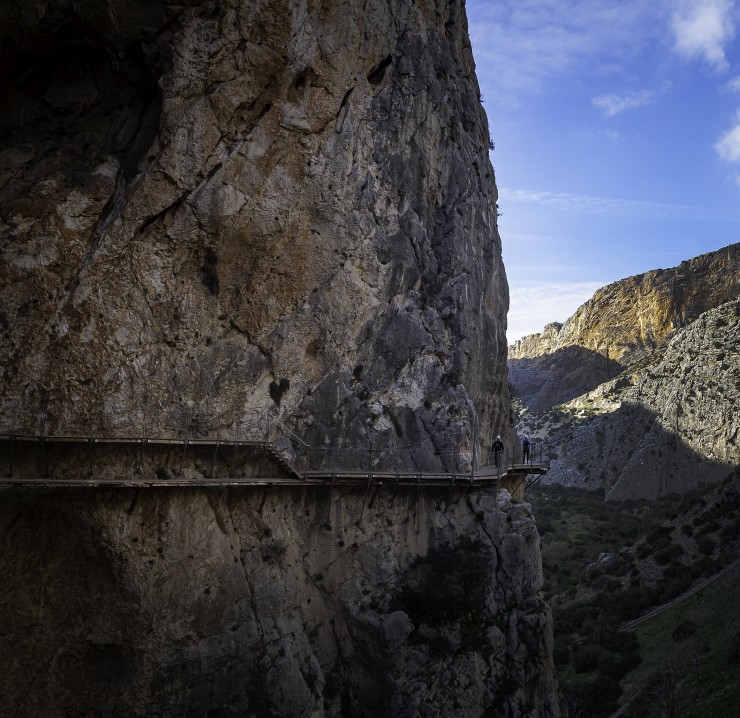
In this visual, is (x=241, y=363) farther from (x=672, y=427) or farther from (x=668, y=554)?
(x=672, y=427)

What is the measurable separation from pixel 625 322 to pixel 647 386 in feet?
115

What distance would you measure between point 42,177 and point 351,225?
33.5 ft

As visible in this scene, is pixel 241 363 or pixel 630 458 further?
pixel 630 458

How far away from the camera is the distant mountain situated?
56.8m

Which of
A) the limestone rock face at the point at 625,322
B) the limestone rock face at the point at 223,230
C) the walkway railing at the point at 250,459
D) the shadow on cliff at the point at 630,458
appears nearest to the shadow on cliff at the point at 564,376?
the limestone rock face at the point at 625,322

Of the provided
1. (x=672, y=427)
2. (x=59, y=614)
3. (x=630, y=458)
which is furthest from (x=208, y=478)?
(x=630, y=458)

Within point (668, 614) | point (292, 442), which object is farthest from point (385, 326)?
point (668, 614)

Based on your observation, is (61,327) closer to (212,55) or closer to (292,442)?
(292,442)

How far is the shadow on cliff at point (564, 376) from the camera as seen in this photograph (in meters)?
107

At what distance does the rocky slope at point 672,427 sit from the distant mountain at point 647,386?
0.42 feet

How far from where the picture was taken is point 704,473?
5412 centimetres

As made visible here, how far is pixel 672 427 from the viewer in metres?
60.2

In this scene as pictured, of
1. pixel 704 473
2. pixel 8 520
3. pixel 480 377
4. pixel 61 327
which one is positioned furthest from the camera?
pixel 704 473

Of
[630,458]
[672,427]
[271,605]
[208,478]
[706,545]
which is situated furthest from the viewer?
[630,458]
